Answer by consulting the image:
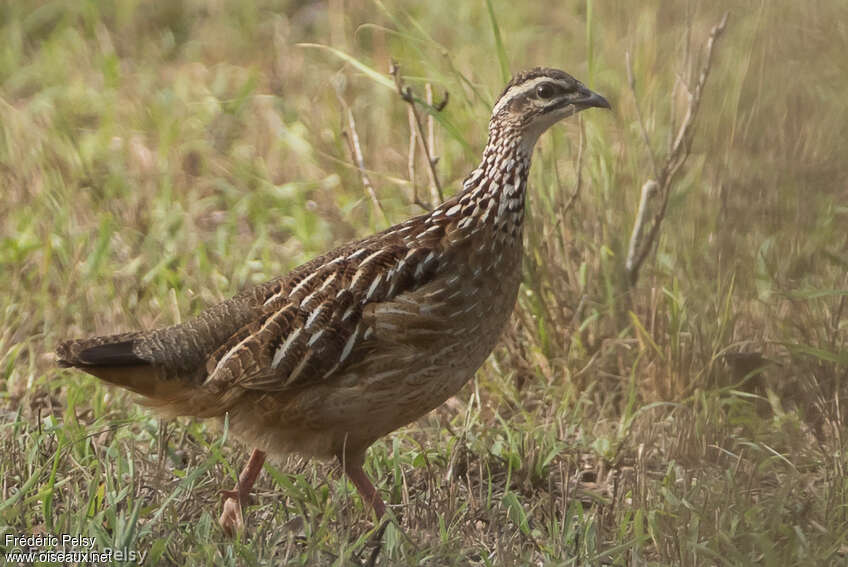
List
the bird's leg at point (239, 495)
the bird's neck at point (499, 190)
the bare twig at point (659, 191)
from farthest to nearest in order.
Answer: the bare twig at point (659, 191) → the bird's neck at point (499, 190) → the bird's leg at point (239, 495)

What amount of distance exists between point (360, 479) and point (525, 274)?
1482 millimetres

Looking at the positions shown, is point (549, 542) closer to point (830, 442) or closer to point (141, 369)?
point (830, 442)

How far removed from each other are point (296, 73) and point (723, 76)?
A: 4.94 meters

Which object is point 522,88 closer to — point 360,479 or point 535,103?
point 535,103

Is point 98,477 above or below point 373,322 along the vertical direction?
below

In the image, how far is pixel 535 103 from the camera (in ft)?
15.4

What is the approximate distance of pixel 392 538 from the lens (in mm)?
4141

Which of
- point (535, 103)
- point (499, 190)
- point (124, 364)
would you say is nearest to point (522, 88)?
point (535, 103)

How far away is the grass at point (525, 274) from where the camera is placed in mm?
3645

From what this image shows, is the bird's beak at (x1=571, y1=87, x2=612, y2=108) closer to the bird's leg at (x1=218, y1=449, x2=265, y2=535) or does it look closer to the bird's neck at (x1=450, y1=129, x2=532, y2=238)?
the bird's neck at (x1=450, y1=129, x2=532, y2=238)

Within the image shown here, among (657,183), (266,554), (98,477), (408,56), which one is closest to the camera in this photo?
(266,554)

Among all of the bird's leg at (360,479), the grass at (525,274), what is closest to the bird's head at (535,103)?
the grass at (525,274)

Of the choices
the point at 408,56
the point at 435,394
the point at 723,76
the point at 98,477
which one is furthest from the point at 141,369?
the point at 408,56

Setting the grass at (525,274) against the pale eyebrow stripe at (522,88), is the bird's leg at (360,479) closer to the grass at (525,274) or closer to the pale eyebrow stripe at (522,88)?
the grass at (525,274)
